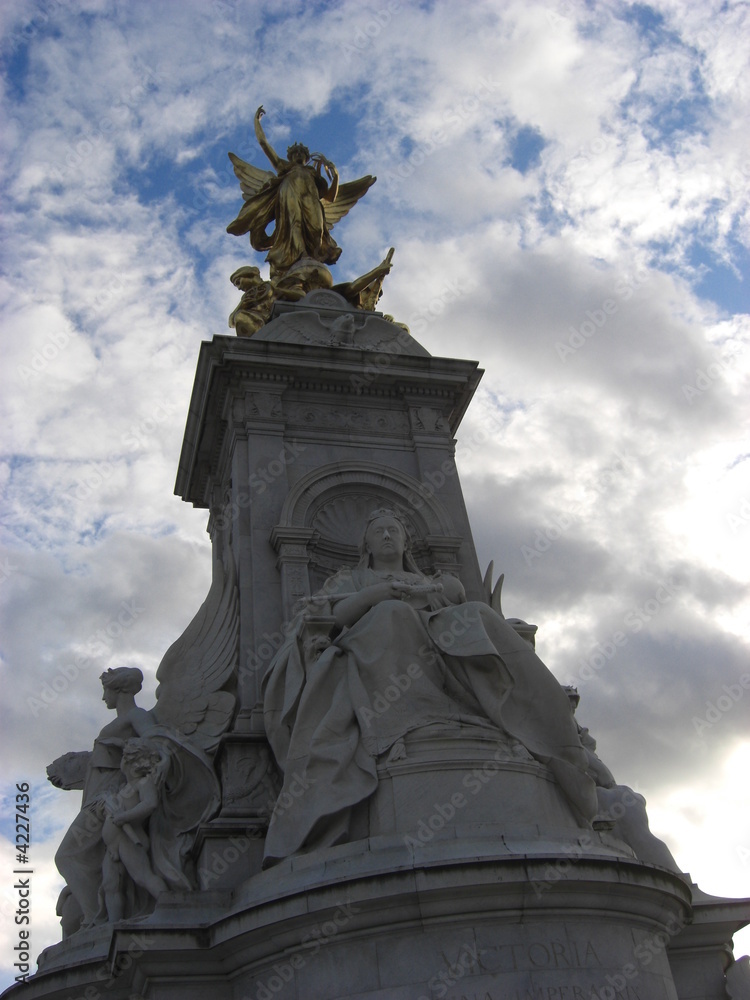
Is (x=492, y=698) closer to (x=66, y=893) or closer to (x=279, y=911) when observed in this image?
(x=279, y=911)

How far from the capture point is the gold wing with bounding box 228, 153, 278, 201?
62.3 feet

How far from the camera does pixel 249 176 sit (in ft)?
63.0

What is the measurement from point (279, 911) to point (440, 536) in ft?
21.2

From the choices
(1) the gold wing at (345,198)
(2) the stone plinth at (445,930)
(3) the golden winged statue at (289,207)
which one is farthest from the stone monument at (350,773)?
(1) the gold wing at (345,198)

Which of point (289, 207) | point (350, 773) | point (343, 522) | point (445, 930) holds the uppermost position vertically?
point (289, 207)

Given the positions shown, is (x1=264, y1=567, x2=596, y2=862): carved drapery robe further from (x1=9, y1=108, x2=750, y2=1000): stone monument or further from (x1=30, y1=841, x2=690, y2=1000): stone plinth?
(x1=30, y1=841, x2=690, y2=1000): stone plinth

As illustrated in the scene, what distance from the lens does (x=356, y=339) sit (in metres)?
15.9

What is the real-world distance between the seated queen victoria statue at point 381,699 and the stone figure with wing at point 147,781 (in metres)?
1.30

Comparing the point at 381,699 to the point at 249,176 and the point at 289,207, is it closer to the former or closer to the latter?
the point at 289,207

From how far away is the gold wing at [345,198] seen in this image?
1927 centimetres

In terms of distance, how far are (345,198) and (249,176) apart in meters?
1.85

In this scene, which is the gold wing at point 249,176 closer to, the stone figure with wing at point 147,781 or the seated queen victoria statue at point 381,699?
the stone figure with wing at point 147,781

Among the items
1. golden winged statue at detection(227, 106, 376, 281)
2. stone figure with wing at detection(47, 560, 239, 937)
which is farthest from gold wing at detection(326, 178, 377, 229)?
stone figure with wing at detection(47, 560, 239, 937)

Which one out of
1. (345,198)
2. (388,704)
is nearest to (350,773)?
(388,704)
